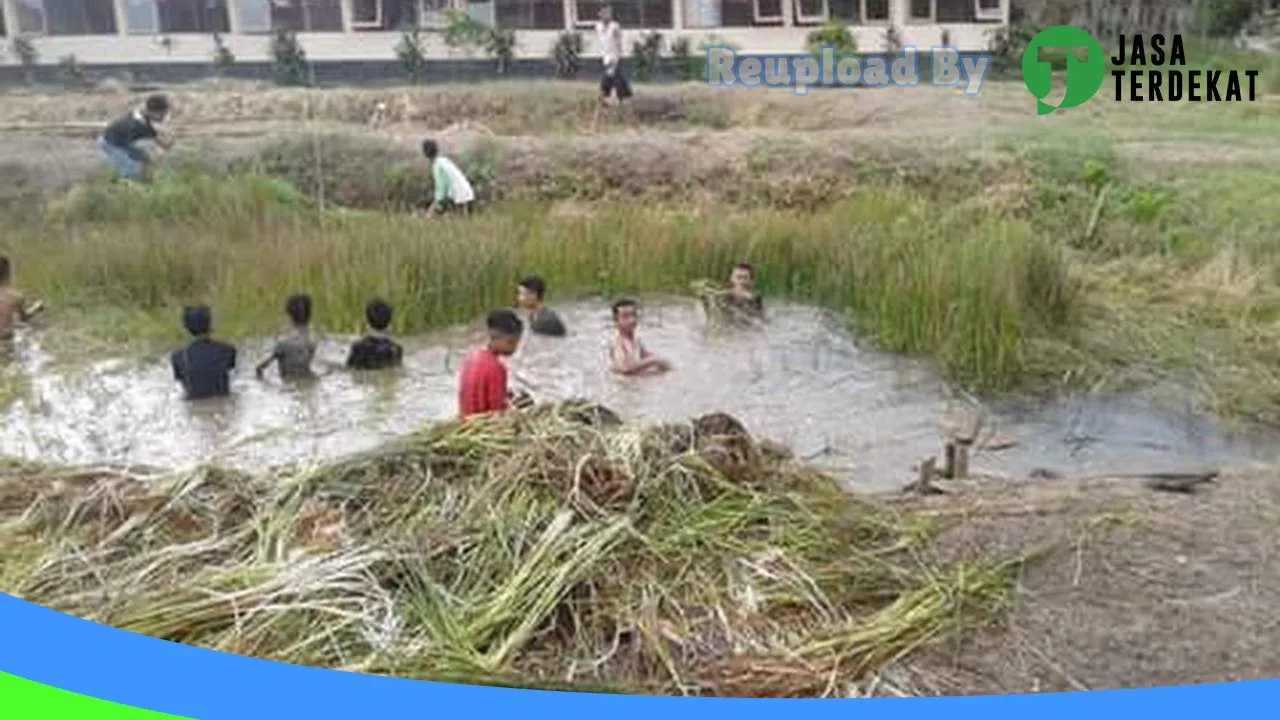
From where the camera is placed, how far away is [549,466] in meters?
3.79

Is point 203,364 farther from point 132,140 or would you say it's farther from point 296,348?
point 132,140

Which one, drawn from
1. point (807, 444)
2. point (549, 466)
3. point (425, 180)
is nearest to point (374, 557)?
point (549, 466)

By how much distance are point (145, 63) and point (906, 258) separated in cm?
323

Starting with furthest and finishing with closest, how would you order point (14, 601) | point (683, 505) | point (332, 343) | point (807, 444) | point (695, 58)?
point (695, 58), point (332, 343), point (807, 444), point (683, 505), point (14, 601)

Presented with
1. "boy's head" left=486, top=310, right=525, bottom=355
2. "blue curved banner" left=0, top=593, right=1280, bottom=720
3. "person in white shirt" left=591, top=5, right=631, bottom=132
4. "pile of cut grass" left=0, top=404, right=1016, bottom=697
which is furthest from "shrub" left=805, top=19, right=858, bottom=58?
"blue curved banner" left=0, top=593, right=1280, bottom=720

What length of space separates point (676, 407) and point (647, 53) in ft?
5.36

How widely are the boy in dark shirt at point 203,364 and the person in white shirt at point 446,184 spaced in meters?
1.20

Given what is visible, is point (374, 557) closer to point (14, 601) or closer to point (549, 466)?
point (549, 466)

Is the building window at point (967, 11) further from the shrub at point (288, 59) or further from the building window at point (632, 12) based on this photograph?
the shrub at point (288, 59)

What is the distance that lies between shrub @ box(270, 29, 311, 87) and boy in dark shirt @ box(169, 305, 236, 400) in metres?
1.10

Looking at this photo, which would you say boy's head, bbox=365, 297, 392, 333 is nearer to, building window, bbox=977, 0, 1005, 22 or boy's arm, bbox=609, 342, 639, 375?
boy's arm, bbox=609, 342, 639, 375

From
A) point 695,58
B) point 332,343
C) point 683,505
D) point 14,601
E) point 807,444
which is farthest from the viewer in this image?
point 695,58

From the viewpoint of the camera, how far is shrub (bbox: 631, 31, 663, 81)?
555cm

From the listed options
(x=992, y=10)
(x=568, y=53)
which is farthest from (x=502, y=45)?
(x=992, y=10)
